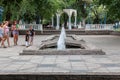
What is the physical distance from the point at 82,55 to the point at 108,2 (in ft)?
43.3

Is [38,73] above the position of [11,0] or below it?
below

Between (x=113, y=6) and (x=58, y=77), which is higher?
(x=113, y=6)

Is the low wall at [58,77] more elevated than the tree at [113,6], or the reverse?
→ the tree at [113,6]

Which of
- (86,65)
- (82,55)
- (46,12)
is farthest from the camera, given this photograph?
(46,12)

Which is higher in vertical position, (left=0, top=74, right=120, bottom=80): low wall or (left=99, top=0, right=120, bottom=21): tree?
(left=99, top=0, right=120, bottom=21): tree

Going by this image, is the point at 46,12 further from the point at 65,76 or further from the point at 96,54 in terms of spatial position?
the point at 65,76

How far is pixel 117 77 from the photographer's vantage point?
9.70 metres

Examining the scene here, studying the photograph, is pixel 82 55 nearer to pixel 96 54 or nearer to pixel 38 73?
pixel 96 54

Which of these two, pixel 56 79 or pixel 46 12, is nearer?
pixel 56 79

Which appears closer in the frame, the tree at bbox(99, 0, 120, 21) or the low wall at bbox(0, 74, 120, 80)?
the low wall at bbox(0, 74, 120, 80)

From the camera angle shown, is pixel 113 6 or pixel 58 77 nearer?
pixel 58 77

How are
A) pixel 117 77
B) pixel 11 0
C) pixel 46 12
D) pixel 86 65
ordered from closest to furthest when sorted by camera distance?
pixel 117 77, pixel 86 65, pixel 11 0, pixel 46 12

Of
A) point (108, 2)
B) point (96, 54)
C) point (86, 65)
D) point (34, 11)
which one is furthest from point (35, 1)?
point (86, 65)

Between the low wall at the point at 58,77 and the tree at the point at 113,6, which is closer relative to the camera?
the low wall at the point at 58,77
